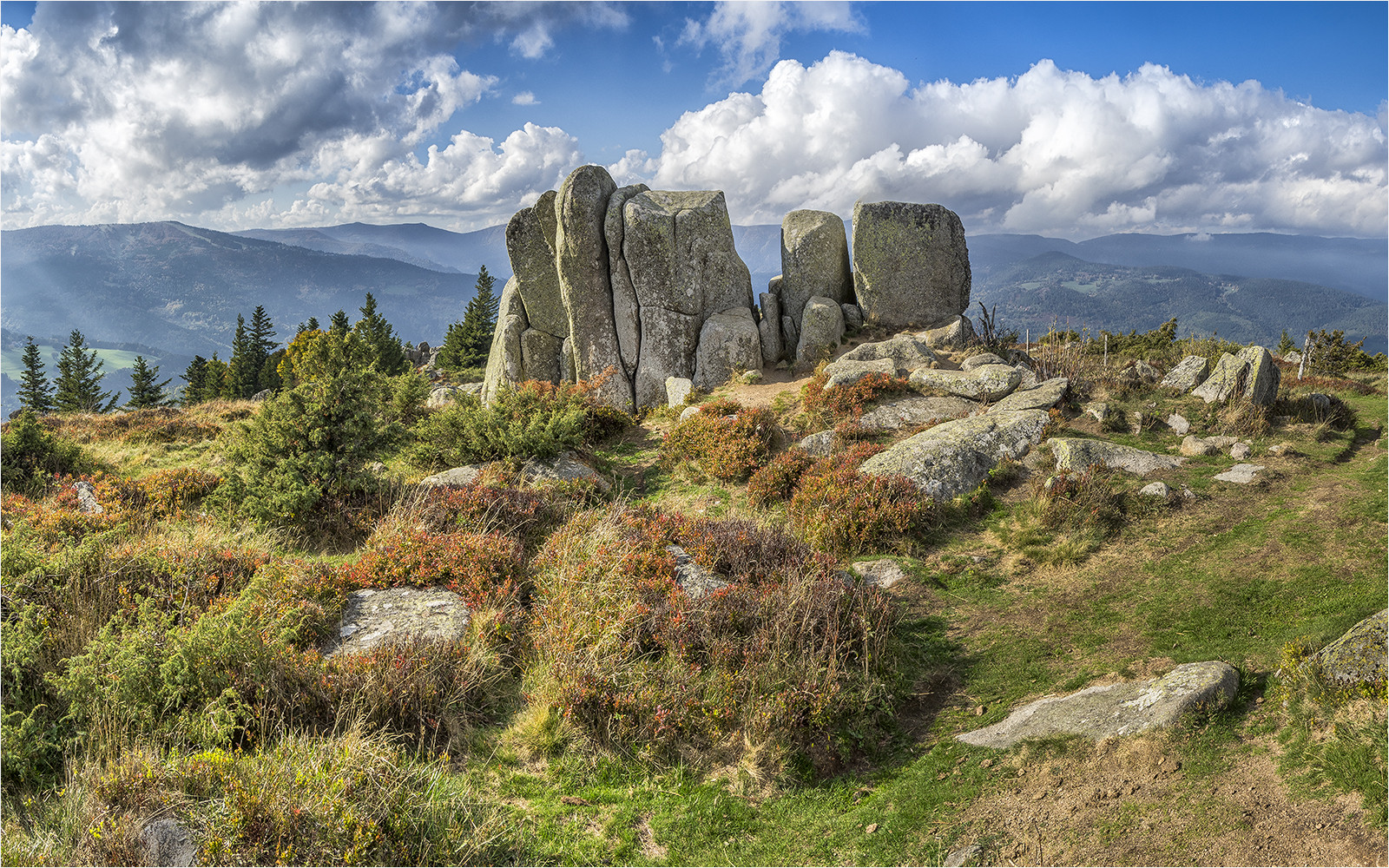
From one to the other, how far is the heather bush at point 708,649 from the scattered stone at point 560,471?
4.99 m

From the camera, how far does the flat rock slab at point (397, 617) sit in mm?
7086

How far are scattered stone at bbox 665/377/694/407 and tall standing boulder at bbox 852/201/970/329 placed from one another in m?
7.59

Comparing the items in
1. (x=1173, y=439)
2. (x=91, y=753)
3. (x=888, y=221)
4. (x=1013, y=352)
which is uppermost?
(x=888, y=221)

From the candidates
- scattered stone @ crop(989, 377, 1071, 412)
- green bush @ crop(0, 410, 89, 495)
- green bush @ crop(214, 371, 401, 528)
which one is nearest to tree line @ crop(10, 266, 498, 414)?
green bush @ crop(0, 410, 89, 495)

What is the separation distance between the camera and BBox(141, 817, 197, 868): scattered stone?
4.08 meters

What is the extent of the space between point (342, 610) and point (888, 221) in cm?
2169

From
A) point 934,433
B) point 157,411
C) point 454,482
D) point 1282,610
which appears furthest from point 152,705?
point 157,411

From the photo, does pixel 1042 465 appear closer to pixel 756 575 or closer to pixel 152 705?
pixel 756 575

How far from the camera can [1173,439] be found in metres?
14.4

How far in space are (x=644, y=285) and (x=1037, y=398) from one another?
13.0 meters

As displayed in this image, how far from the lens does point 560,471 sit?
14.7 meters

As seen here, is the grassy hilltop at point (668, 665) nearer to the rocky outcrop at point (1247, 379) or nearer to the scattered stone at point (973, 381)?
the rocky outcrop at point (1247, 379)

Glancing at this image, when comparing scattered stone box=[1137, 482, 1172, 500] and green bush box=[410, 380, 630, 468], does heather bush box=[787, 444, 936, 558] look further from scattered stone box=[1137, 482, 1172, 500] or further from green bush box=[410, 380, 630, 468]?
green bush box=[410, 380, 630, 468]

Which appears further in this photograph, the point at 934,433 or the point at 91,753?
the point at 934,433
